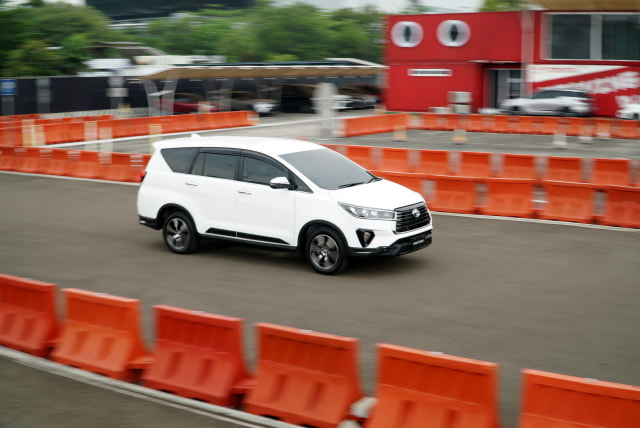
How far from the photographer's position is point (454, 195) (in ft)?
54.2

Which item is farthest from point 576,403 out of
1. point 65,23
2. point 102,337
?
point 65,23

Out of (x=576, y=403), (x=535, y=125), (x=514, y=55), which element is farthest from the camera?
(x=514, y=55)

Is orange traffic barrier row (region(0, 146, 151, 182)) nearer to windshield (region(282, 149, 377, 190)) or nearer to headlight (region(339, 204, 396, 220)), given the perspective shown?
windshield (region(282, 149, 377, 190))

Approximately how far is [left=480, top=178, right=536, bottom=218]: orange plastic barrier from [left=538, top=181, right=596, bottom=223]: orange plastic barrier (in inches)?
11.8

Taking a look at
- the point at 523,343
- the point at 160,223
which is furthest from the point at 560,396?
the point at 160,223

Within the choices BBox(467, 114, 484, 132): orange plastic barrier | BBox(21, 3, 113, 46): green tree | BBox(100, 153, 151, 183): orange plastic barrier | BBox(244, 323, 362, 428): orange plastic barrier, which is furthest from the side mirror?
BBox(21, 3, 113, 46): green tree

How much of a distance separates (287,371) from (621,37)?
136ft

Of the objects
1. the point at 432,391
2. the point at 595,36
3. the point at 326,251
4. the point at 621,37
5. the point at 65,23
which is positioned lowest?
the point at 432,391

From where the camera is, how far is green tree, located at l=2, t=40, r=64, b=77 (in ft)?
213

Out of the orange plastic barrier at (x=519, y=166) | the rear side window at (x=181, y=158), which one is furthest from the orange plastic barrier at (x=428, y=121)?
the rear side window at (x=181, y=158)

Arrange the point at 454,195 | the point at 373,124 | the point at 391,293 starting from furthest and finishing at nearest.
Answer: the point at 373,124 < the point at 454,195 < the point at 391,293

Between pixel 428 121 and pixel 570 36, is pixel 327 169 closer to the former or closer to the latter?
pixel 428 121

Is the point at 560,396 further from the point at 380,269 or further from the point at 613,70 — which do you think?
the point at 613,70

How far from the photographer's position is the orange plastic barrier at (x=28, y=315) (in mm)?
8250
